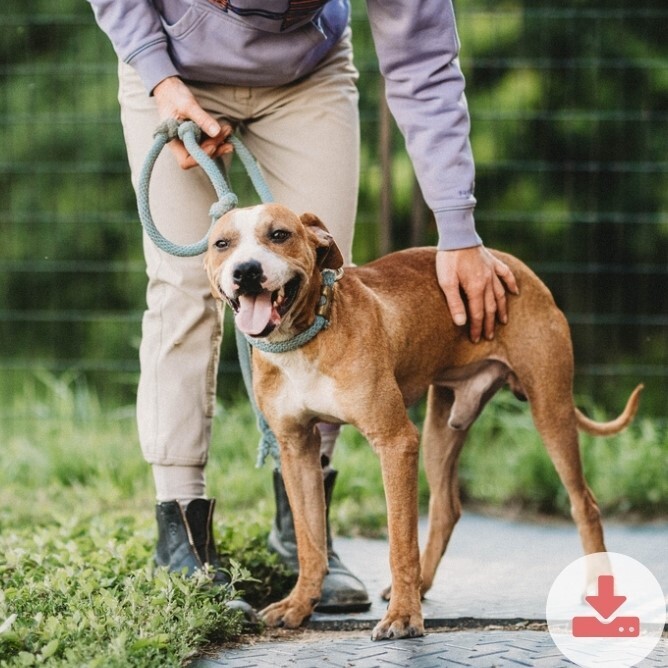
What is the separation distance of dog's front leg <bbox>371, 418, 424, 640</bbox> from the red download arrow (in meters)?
0.58

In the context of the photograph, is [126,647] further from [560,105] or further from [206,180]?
[560,105]

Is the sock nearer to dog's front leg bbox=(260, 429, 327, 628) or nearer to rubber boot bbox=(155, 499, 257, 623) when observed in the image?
rubber boot bbox=(155, 499, 257, 623)

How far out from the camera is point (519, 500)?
4.98 m

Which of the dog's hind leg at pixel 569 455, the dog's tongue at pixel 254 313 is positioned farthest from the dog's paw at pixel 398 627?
the dog's tongue at pixel 254 313

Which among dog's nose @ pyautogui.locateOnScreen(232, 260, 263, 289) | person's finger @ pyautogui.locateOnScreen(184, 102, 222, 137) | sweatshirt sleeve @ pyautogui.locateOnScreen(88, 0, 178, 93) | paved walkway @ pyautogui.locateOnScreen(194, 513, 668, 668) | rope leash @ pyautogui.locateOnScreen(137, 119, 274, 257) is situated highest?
sweatshirt sleeve @ pyautogui.locateOnScreen(88, 0, 178, 93)

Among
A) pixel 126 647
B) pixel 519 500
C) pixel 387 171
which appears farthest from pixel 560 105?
pixel 126 647

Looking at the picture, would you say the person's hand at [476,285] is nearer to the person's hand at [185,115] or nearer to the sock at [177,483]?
the person's hand at [185,115]

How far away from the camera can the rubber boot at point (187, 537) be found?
3277 mm

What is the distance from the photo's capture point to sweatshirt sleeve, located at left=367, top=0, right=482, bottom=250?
11.0ft

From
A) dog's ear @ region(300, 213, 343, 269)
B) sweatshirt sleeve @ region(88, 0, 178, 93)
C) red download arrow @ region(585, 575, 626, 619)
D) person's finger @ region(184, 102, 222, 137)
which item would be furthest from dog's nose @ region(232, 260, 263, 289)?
red download arrow @ region(585, 575, 626, 619)

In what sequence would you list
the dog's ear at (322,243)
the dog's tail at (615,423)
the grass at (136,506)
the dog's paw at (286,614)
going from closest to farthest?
the grass at (136,506)
the dog's ear at (322,243)
the dog's paw at (286,614)
the dog's tail at (615,423)

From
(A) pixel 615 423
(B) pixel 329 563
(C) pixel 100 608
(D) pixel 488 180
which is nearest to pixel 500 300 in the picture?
(A) pixel 615 423

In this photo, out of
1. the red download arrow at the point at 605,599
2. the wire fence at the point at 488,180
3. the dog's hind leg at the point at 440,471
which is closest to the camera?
the red download arrow at the point at 605,599

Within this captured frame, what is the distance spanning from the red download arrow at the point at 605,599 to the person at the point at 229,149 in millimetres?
629
